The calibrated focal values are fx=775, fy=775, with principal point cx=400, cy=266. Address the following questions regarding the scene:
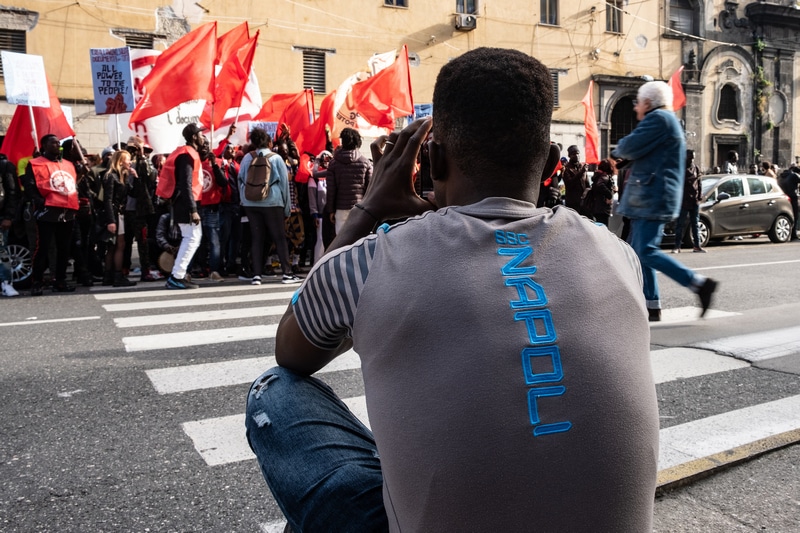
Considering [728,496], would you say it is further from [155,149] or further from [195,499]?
[155,149]

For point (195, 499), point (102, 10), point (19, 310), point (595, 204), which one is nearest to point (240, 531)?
point (195, 499)

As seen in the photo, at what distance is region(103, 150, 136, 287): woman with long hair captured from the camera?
10156mm

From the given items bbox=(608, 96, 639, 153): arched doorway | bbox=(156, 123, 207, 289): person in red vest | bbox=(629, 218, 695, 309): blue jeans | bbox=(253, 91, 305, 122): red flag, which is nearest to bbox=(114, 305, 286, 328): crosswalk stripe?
bbox=(156, 123, 207, 289): person in red vest

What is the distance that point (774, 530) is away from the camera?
2797 mm

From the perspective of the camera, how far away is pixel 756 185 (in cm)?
1600

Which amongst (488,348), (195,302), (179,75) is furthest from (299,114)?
(488,348)

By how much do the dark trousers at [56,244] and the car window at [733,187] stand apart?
1198 cm

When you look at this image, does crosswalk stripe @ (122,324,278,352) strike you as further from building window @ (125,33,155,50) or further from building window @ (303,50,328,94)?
building window @ (303,50,328,94)

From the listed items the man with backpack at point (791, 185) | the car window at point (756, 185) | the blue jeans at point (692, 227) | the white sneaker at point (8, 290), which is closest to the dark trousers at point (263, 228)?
the white sneaker at point (8, 290)

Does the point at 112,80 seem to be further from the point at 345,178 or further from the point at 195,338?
the point at 195,338

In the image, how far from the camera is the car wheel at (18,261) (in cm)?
964

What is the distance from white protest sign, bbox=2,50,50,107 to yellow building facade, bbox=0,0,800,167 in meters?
10.1

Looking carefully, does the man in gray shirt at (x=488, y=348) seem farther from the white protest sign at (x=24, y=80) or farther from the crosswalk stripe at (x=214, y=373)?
the white protest sign at (x=24, y=80)

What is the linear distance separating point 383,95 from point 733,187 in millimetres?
7299
